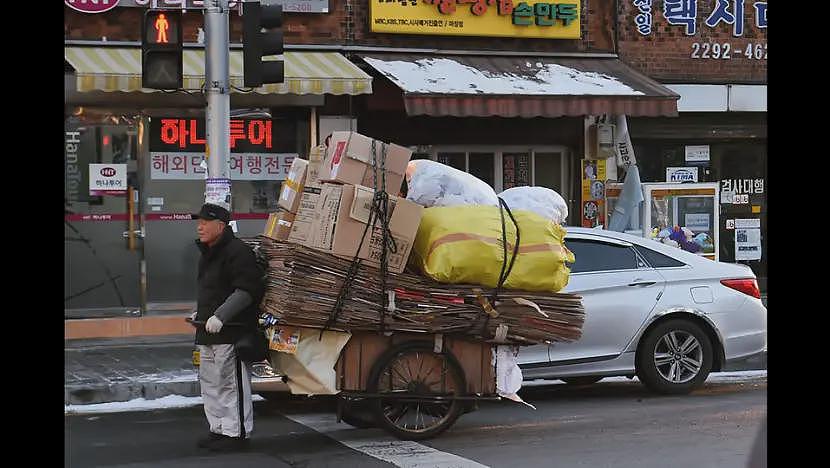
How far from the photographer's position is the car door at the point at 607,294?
1005cm

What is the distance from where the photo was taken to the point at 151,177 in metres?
15.1

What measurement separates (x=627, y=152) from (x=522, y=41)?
216 cm

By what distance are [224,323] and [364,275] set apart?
1.00m

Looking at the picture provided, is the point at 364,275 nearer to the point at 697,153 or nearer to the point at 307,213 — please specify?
the point at 307,213

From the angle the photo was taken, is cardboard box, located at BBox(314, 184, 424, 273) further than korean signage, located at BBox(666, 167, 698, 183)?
No

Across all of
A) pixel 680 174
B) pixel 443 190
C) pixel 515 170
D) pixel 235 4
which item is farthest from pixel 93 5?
pixel 680 174

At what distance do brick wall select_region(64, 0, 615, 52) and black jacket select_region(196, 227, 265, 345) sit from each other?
22.9 ft

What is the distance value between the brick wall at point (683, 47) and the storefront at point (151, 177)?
4564 millimetres

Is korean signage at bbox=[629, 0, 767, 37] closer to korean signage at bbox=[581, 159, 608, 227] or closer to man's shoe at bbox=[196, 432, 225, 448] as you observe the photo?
korean signage at bbox=[581, 159, 608, 227]

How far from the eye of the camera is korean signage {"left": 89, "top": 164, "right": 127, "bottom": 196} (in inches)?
584

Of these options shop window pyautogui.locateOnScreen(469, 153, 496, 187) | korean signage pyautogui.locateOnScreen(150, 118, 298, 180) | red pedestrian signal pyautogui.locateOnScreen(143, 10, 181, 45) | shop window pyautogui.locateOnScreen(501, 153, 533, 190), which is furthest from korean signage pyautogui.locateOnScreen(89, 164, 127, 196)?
shop window pyautogui.locateOnScreen(501, 153, 533, 190)

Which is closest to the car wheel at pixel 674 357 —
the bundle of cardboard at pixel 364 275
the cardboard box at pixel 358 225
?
the bundle of cardboard at pixel 364 275

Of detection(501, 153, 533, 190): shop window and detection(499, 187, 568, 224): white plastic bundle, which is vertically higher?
detection(501, 153, 533, 190): shop window
